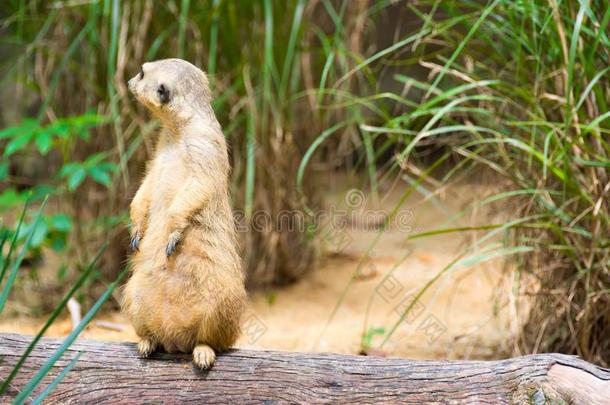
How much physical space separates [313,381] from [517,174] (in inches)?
62.0

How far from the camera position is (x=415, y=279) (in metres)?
5.07

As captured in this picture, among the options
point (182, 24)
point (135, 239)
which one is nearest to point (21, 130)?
point (182, 24)

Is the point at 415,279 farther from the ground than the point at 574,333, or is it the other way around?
the point at 574,333

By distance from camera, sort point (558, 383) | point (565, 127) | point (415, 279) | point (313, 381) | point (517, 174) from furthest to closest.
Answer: point (415, 279) → point (517, 174) → point (565, 127) → point (313, 381) → point (558, 383)

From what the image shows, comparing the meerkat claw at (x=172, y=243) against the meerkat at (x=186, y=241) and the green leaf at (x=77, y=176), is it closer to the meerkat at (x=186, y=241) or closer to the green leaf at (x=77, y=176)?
the meerkat at (x=186, y=241)

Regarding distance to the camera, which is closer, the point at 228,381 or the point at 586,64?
the point at 228,381

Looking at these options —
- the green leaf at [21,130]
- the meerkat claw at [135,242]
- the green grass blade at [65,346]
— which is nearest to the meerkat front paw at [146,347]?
the meerkat claw at [135,242]

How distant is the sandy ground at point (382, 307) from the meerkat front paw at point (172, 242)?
1.05 meters

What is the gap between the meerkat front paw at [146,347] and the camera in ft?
8.00

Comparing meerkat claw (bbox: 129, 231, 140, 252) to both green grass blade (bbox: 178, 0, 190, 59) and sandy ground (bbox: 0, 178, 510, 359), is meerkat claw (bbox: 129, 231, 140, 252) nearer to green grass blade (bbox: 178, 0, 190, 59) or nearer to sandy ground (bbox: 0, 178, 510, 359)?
sandy ground (bbox: 0, 178, 510, 359)

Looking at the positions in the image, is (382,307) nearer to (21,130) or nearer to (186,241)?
(21,130)

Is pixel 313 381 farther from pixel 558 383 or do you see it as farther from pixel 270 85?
pixel 270 85

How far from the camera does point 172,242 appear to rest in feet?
7.73

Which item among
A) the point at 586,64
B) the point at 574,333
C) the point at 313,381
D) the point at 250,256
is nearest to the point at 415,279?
the point at 250,256
